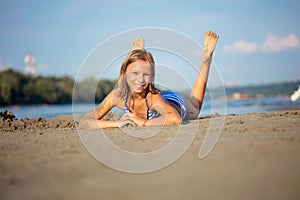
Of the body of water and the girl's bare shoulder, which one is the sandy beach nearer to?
the girl's bare shoulder

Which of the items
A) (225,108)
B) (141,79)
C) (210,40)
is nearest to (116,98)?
(141,79)

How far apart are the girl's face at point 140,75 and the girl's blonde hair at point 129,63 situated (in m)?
0.05

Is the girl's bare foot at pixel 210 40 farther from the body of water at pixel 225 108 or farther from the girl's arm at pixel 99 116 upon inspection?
the girl's arm at pixel 99 116

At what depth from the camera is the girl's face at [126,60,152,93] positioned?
361 centimetres

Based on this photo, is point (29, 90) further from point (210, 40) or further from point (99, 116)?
point (210, 40)

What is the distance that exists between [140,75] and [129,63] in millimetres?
215

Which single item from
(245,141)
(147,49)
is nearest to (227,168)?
(245,141)

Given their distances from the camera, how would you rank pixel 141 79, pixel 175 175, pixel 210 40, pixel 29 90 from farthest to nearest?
pixel 29 90 < pixel 210 40 < pixel 141 79 < pixel 175 175

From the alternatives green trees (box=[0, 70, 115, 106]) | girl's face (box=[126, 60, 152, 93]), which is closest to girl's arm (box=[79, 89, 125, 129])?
girl's face (box=[126, 60, 152, 93])

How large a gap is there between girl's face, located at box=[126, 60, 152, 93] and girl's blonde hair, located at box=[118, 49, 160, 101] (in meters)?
0.05

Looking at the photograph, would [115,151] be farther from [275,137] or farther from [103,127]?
[103,127]

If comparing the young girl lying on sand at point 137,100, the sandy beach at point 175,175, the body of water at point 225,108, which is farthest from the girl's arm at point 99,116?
the sandy beach at point 175,175

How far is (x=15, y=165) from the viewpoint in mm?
1908

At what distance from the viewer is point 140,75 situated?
3625 millimetres
